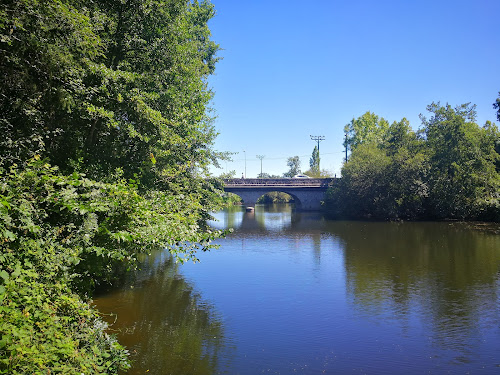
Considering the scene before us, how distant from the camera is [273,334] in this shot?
42.3 ft

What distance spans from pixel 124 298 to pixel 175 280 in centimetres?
395

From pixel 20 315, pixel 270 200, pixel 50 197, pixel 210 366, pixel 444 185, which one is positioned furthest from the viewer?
pixel 270 200

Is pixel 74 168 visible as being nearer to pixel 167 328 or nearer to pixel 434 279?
pixel 167 328

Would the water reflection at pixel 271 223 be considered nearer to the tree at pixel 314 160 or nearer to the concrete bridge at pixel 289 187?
the concrete bridge at pixel 289 187

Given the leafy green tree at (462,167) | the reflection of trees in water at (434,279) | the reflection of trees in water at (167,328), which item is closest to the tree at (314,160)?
the leafy green tree at (462,167)

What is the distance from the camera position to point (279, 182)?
242 ft

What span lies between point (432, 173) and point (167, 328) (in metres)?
45.1

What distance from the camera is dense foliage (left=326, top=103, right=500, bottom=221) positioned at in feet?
152

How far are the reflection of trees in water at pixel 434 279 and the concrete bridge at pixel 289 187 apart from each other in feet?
122

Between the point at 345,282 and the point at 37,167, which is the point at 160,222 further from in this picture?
the point at 345,282

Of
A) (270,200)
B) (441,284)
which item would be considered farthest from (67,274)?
(270,200)

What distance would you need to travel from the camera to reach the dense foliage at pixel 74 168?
667cm

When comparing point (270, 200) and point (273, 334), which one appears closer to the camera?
point (273, 334)

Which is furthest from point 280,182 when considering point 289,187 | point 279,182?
point 289,187
